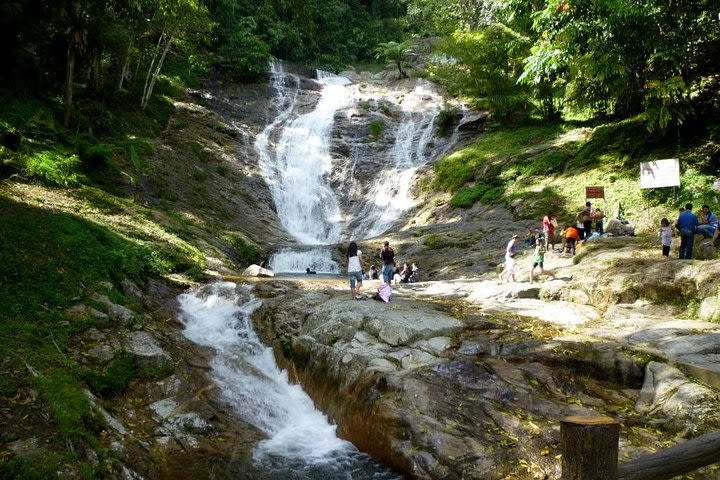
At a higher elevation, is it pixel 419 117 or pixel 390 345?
pixel 419 117

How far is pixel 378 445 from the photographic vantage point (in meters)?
6.49

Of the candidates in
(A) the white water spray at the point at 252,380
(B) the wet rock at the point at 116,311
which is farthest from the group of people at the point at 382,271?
(B) the wet rock at the point at 116,311

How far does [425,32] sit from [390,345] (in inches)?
1831

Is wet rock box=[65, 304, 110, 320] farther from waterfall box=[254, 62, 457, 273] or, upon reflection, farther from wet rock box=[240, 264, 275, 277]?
waterfall box=[254, 62, 457, 273]

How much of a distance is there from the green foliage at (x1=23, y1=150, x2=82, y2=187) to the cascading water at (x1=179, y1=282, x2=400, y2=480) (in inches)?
207

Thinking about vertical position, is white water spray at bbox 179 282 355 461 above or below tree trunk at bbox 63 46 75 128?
below

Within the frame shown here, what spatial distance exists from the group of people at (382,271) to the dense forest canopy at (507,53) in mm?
8236

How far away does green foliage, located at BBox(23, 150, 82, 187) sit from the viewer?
1286cm

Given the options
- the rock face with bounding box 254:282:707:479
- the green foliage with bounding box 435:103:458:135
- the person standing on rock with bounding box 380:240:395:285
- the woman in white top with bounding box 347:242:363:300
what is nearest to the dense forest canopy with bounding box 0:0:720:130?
the green foliage with bounding box 435:103:458:135

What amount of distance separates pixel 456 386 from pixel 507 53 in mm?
22213

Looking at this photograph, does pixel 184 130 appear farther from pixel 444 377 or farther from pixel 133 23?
pixel 444 377

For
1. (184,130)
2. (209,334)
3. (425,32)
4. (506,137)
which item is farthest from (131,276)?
(425,32)

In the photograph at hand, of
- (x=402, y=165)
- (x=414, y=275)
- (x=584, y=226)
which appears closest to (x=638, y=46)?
(x=584, y=226)

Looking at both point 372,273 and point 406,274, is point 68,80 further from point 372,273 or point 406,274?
point 406,274
